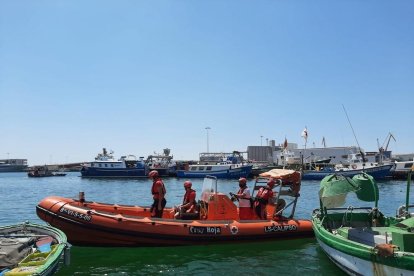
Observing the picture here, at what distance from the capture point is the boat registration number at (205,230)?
12305 mm

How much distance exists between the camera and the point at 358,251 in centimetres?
797

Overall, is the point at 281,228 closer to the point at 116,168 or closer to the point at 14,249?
the point at 14,249

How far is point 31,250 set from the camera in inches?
348

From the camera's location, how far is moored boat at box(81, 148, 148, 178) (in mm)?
63656

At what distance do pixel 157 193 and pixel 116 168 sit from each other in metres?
52.7

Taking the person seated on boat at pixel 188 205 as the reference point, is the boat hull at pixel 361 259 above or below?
below

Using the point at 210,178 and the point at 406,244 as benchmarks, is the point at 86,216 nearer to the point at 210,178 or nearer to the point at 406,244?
the point at 210,178

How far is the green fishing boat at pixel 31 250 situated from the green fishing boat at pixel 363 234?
5.76 m

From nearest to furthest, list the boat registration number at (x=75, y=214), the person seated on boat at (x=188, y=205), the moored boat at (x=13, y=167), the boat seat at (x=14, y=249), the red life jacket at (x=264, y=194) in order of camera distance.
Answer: the boat seat at (x=14, y=249) → the boat registration number at (x=75, y=214) → the red life jacket at (x=264, y=194) → the person seated on boat at (x=188, y=205) → the moored boat at (x=13, y=167)

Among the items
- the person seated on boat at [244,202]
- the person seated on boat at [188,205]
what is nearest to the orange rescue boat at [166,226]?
the person seated on boat at [244,202]

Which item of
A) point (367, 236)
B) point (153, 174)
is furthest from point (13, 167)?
point (367, 236)

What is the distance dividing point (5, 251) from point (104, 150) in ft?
222

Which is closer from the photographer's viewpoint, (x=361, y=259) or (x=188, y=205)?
(x=361, y=259)

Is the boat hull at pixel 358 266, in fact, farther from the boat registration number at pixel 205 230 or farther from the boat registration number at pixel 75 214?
the boat registration number at pixel 75 214
